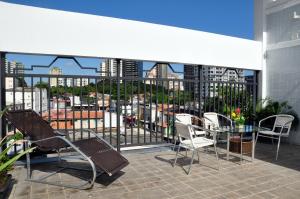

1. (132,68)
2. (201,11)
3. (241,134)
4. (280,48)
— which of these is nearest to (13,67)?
(132,68)

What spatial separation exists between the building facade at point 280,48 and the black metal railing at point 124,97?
530mm

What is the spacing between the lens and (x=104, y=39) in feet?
16.2

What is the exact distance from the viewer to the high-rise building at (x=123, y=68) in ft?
17.4

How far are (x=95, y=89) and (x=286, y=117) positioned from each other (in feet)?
14.3

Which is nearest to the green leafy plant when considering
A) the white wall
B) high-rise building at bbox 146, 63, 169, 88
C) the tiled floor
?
the white wall

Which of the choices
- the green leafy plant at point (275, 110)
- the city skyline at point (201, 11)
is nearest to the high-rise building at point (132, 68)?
the city skyline at point (201, 11)

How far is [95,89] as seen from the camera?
16.9 feet

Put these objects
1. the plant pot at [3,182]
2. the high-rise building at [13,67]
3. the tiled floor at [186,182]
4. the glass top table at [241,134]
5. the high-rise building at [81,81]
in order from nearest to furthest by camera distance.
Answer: the plant pot at [3,182]
the tiled floor at [186,182]
the high-rise building at [13,67]
the glass top table at [241,134]
the high-rise building at [81,81]

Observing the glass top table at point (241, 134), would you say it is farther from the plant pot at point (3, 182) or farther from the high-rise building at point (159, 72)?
the plant pot at point (3, 182)

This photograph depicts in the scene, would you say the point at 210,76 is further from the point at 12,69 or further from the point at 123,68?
the point at 12,69

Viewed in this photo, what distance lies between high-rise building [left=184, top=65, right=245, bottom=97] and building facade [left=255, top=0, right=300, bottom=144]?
831 mm

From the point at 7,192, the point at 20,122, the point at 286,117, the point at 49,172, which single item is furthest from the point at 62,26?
the point at 286,117

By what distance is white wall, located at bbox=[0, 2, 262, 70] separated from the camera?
4.25 meters

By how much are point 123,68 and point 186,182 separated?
2840 millimetres
